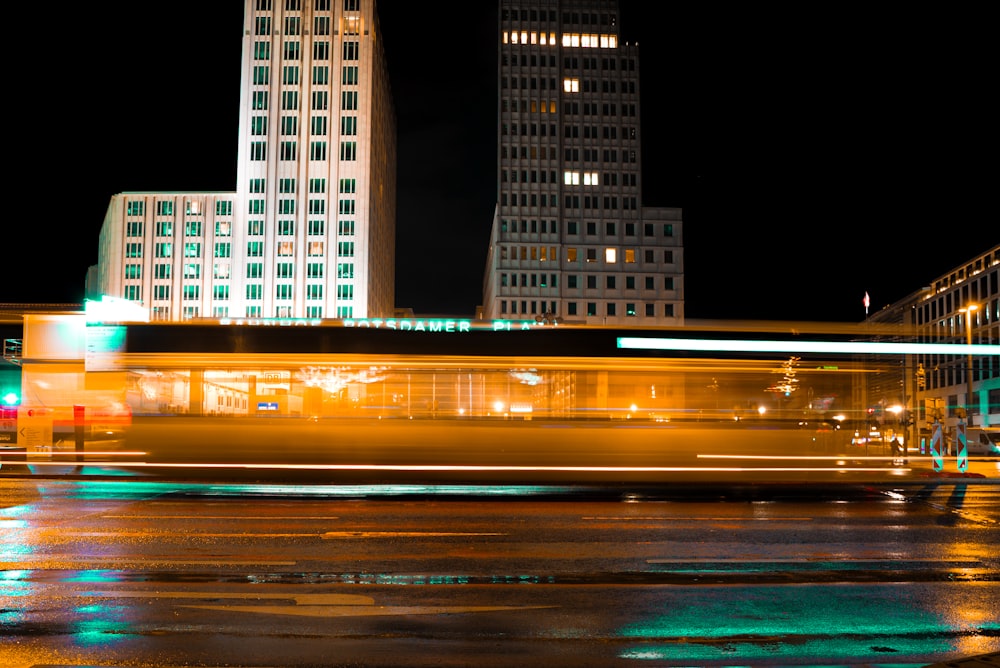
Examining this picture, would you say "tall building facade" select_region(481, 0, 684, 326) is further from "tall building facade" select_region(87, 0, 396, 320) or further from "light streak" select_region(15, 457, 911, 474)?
"light streak" select_region(15, 457, 911, 474)

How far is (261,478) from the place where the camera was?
16.3 m

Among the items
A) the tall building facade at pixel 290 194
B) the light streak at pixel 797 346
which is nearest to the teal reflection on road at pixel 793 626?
the light streak at pixel 797 346

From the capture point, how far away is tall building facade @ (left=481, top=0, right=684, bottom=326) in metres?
107

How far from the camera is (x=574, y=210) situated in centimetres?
10775

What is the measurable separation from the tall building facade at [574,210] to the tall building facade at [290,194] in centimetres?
1875

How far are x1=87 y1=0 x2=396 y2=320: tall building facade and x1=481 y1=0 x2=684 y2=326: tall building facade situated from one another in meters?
18.8

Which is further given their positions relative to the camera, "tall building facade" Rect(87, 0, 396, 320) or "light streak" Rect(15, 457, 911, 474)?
"tall building facade" Rect(87, 0, 396, 320)

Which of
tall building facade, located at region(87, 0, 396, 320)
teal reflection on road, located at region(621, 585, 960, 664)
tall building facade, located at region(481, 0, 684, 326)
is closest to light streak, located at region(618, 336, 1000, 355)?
teal reflection on road, located at region(621, 585, 960, 664)

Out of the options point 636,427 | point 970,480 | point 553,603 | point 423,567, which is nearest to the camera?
point 553,603

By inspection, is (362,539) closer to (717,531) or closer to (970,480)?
(717,531)

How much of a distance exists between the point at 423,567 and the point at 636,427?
22.5ft

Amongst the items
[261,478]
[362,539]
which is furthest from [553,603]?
[261,478]

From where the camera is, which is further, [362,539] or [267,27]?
[267,27]

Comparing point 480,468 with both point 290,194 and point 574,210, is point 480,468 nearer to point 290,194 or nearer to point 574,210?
point 290,194
